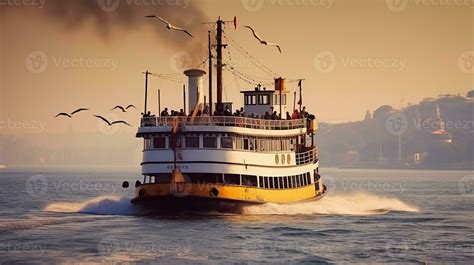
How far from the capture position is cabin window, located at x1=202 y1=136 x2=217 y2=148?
56.2m

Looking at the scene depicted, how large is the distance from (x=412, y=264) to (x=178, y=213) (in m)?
17.2

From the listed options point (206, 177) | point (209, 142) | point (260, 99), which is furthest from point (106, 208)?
point (260, 99)

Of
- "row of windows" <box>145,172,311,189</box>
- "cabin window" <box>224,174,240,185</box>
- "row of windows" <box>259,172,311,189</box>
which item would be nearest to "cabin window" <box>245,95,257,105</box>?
"row of windows" <box>259,172,311,189</box>

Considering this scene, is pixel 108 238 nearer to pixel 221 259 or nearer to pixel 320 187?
pixel 221 259

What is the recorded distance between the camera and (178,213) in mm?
55594

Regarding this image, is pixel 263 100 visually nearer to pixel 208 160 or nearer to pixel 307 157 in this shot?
pixel 307 157

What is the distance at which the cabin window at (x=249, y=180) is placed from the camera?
58219 mm

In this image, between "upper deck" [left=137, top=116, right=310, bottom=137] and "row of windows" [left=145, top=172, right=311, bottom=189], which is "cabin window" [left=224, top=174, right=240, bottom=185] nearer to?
"row of windows" [left=145, top=172, right=311, bottom=189]

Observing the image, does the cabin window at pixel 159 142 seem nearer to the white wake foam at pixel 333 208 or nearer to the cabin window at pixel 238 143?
the cabin window at pixel 238 143

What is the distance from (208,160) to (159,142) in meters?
3.33

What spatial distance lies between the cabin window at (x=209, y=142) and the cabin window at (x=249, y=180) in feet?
11.1

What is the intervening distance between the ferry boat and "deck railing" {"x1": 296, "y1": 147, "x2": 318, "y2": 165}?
13.1 ft

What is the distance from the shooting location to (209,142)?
5628 cm

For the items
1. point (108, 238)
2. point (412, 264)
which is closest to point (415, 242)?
point (412, 264)
